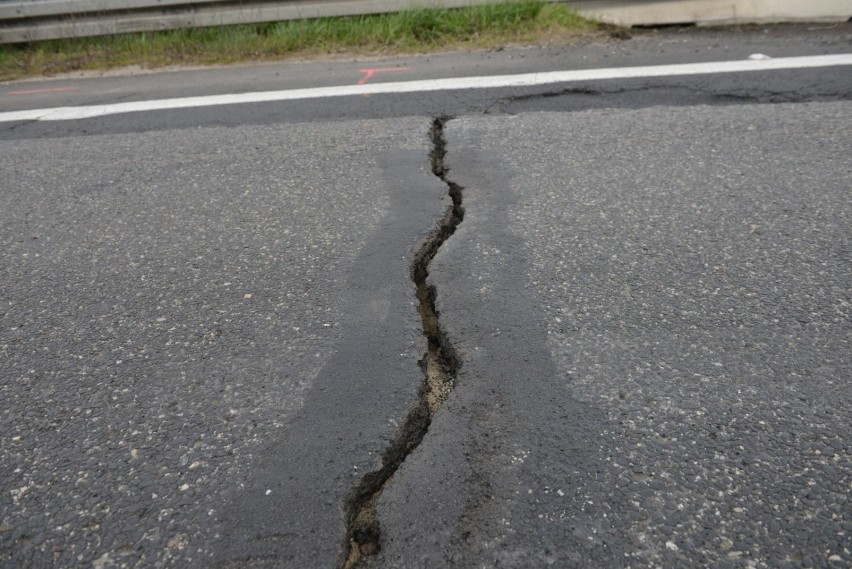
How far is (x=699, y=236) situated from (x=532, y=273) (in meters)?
0.69

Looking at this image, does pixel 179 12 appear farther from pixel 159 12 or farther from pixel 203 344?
pixel 203 344

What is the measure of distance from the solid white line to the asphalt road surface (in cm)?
53

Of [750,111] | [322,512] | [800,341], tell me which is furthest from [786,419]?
[750,111]

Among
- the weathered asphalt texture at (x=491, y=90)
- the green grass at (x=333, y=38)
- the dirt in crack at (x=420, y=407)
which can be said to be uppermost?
the green grass at (x=333, y=38)

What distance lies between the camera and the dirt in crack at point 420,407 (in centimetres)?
157

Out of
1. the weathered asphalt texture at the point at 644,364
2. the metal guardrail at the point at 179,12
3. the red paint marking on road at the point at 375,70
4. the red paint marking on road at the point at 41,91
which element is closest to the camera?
the weathered asphalt texture at the point at 644,364

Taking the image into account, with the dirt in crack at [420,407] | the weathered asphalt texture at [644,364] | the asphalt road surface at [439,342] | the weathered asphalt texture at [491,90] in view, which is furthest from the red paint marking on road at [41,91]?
the dirt in crack at [420,407]

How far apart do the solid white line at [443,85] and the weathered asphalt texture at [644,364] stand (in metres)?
1.16

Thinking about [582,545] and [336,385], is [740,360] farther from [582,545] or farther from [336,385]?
[336,385]

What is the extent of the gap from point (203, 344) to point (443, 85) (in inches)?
108

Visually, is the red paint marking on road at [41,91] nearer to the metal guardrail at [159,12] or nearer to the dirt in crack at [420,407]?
the metal guardrail at [159,12]

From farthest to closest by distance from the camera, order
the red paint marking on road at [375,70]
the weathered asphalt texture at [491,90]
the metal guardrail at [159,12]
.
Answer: the metal guardrail at [159,12] < the red paint marking on road at [375,70] < the weathered asphalt texture at [491,90]

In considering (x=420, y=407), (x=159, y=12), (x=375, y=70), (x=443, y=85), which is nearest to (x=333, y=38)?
(x=375, y=70)

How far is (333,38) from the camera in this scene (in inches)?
218
